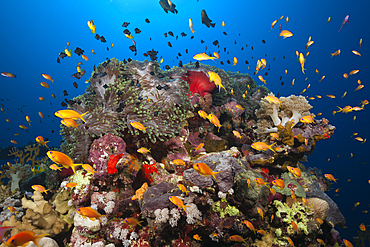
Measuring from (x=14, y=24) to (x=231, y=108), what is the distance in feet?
300

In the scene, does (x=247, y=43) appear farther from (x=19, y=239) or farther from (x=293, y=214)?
(x=19, y=239)

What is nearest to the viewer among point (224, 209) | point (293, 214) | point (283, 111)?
point (224, 209)

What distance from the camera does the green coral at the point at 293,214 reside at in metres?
3.08

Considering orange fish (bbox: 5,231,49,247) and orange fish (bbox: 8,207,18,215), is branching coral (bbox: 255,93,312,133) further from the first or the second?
orange fish (bbox: 8,207,18,215)

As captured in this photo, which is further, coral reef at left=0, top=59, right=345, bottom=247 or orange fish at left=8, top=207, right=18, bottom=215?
orange fish at left=8, top=207, right=18, bottom=215

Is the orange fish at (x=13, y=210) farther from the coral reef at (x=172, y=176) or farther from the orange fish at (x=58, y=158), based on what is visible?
the orange fish at (x=58, y=158)

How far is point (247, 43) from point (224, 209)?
81.3 metres

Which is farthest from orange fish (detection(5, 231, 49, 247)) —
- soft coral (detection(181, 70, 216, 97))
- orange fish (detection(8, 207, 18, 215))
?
soft coral (detection(181, 70, 216, 97))

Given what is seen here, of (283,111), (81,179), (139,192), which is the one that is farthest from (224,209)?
(283,111)

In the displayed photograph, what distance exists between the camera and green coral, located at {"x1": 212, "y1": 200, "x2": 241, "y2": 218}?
2.77m

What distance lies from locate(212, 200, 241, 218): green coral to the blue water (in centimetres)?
3661

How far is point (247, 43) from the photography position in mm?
69375

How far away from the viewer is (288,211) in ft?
10.6

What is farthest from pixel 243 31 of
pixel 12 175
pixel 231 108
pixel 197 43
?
pixel 12 175
